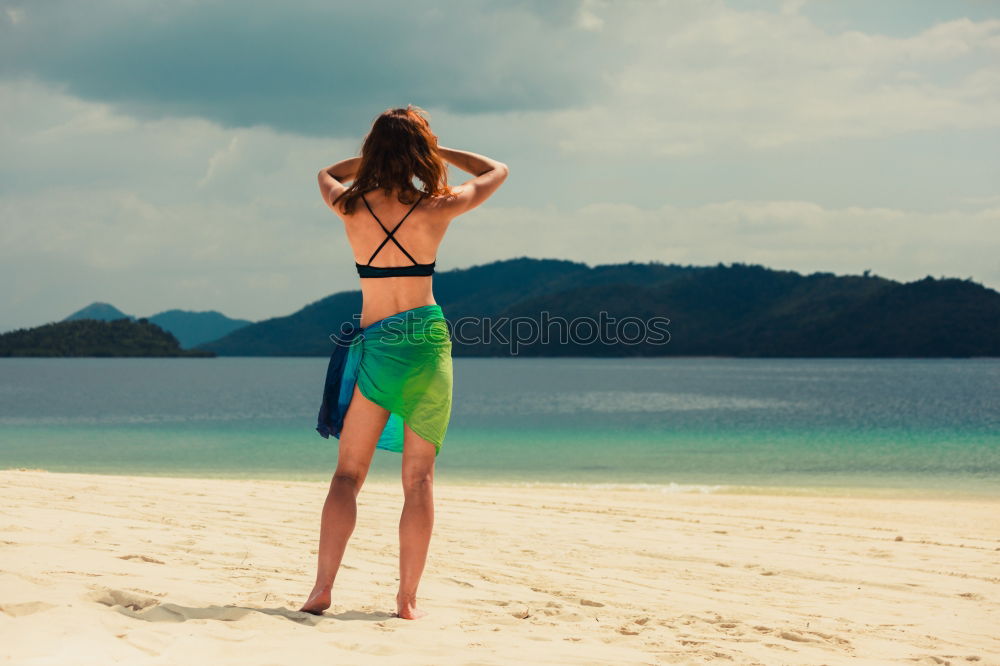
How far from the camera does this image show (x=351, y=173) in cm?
405

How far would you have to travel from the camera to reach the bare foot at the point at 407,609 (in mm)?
3822

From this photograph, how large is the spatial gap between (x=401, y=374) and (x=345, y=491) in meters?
0.58

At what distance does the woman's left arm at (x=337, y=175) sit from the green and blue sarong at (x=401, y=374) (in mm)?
668

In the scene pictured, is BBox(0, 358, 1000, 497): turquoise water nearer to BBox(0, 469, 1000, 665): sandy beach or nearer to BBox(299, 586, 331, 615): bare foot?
BBox(0, 469, 1000, 665): sandy beach

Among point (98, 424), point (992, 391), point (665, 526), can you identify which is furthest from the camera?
point (992, 391)

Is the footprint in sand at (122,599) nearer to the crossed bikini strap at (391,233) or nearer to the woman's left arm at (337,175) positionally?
the crossed bikini strap at (391,233)

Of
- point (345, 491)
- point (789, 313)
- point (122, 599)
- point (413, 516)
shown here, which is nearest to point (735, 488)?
point (413, 516)

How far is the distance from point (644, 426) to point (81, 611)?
3028 cm

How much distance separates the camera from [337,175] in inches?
159

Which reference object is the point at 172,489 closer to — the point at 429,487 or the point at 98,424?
the point at 429,487

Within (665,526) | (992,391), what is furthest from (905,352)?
(665,526)

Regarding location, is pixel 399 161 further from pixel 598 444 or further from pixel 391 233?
pixel 598 444

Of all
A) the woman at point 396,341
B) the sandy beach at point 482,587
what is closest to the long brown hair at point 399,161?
the woman at point 396,341

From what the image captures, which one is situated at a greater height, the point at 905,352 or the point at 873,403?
the point at 905,352
